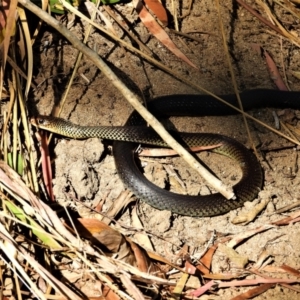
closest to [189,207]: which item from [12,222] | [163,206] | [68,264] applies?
[163,206]

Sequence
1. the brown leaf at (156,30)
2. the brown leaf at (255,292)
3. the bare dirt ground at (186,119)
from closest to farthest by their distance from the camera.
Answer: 1. the brown leaf at (255,292)
2. the bare dirt ground at (186,119)
3. the brown leaf at (156,30)

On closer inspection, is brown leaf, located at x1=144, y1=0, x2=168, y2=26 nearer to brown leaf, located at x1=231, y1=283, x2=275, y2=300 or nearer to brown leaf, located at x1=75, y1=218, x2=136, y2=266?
brown leaf, located at x1=75, y1=218, x2=136, y2=266

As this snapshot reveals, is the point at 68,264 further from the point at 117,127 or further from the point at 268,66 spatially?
the point at 268,66

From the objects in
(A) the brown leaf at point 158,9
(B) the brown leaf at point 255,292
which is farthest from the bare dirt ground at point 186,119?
(A) the brown leaf at point 158,9

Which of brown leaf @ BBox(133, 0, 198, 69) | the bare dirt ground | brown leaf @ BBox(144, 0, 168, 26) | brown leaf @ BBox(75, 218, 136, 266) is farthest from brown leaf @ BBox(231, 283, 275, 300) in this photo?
brown leaf @ BBox(144, 0, 168, 26)

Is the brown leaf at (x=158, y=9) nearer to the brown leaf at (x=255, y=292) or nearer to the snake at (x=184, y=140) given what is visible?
the snake at (x=184, y=140)
